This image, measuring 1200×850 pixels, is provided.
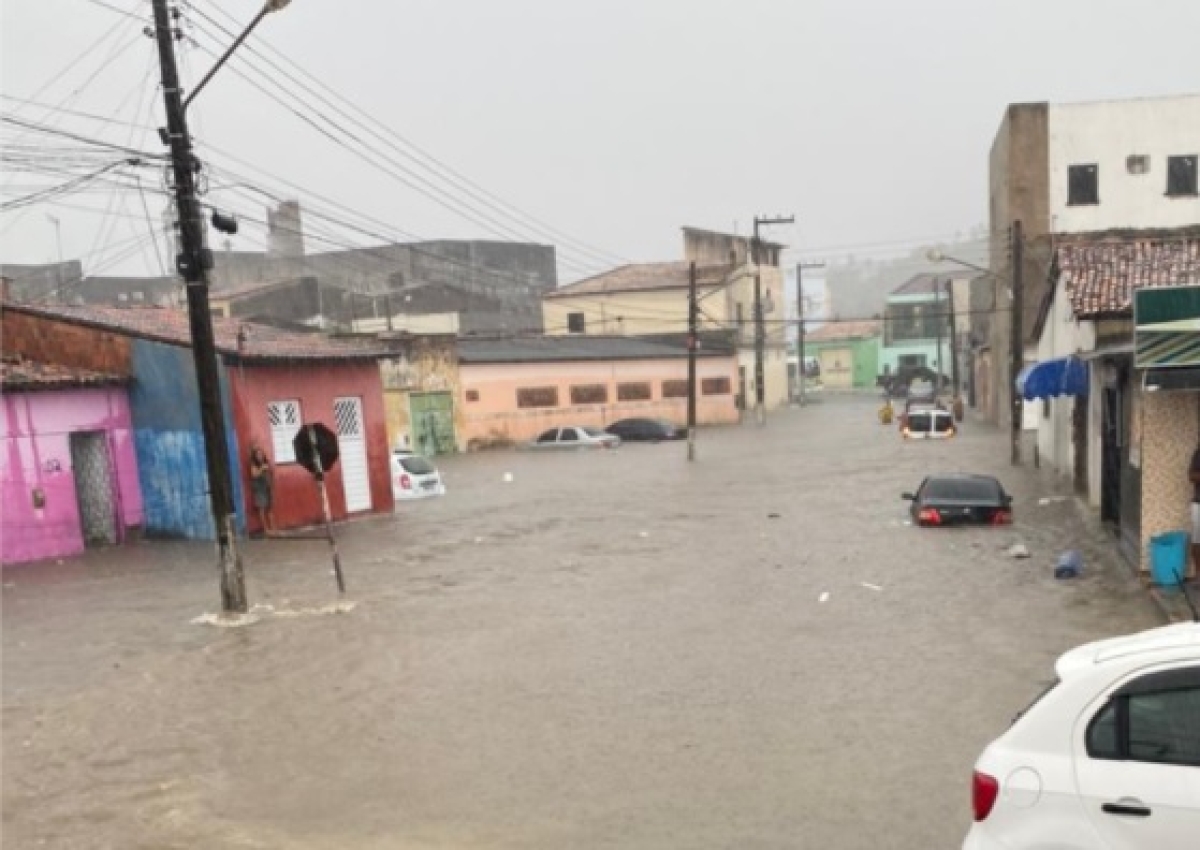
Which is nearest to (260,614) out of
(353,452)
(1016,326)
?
(353,452)

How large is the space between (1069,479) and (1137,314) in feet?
50.8

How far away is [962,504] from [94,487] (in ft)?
54.1

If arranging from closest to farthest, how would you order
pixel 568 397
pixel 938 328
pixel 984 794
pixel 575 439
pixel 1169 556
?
pixel 984 794, pixel 1169 556, pixel 575 439, pixel 568 397, pixel 938 328

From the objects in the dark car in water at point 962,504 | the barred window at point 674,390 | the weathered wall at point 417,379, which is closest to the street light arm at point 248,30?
the dark car in water at point 962,504

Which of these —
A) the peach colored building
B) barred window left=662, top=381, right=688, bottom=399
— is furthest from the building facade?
barred window left=662, top=381, right=688, bottom=399

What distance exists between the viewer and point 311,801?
24.0 feet

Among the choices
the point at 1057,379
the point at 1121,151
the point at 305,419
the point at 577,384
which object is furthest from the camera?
the point at 577,384

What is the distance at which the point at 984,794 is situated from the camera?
432cm

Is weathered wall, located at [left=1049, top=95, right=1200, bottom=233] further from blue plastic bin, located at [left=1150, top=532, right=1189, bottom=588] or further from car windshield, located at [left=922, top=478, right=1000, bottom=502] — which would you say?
blue plastic bin, located at [left=1150, top=532, right=1189, bottom=588]

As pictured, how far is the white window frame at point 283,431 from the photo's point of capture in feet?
66.7

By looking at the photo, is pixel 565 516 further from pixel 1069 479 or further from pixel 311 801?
pixel 311 801

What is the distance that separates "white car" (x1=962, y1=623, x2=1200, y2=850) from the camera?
3.94 m

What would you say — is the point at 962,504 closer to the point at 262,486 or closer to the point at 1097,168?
the point at 262,486

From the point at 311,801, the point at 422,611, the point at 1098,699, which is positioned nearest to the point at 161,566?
the point at 422,611
